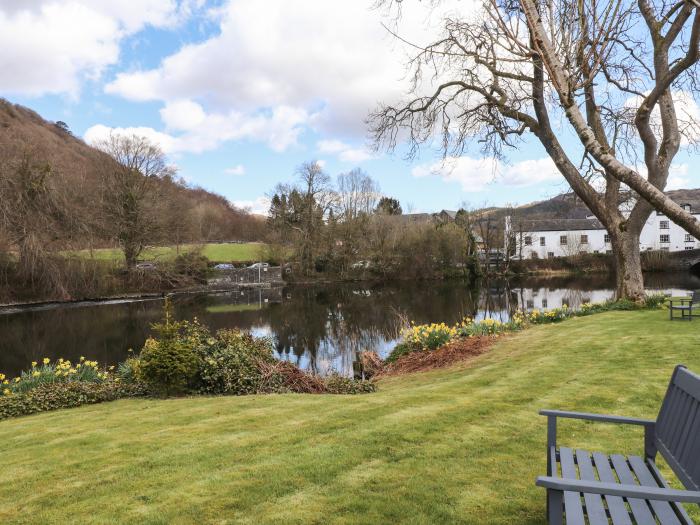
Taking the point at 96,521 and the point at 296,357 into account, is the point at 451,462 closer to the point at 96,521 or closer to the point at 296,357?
the point at 96,521

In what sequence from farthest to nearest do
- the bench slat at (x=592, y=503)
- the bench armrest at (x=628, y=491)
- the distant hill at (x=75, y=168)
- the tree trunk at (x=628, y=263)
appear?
the distant hill at (x=75, y=168)
the tree trunk at (x=628, y=263)
the bench slat at (x=592, y=503)
the bench armrest at (x=628, y=491)

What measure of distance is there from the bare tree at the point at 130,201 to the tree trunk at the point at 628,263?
1704 inches

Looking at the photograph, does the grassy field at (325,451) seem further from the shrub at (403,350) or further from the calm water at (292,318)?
the calm water at (292,318)

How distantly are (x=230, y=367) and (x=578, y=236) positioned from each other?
7442cm

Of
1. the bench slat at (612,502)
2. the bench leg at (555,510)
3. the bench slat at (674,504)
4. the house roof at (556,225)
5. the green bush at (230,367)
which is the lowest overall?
the green bush at (230,367)

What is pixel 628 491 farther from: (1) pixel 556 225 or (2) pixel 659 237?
(1) pixel 556 225

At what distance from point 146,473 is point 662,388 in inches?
270

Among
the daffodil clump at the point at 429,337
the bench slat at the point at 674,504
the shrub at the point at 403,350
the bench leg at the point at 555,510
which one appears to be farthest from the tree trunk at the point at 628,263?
the bench leg at the point at 555,510

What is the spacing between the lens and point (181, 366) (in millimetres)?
9625

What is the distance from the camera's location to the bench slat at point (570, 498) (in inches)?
102

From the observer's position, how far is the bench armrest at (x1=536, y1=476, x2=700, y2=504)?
91.3 inches

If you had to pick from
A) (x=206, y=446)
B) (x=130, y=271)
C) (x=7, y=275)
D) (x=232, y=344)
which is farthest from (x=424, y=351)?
(x=130, y=271)

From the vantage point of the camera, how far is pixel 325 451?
5.23m

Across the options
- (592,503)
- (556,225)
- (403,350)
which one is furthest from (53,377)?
(556,225)
